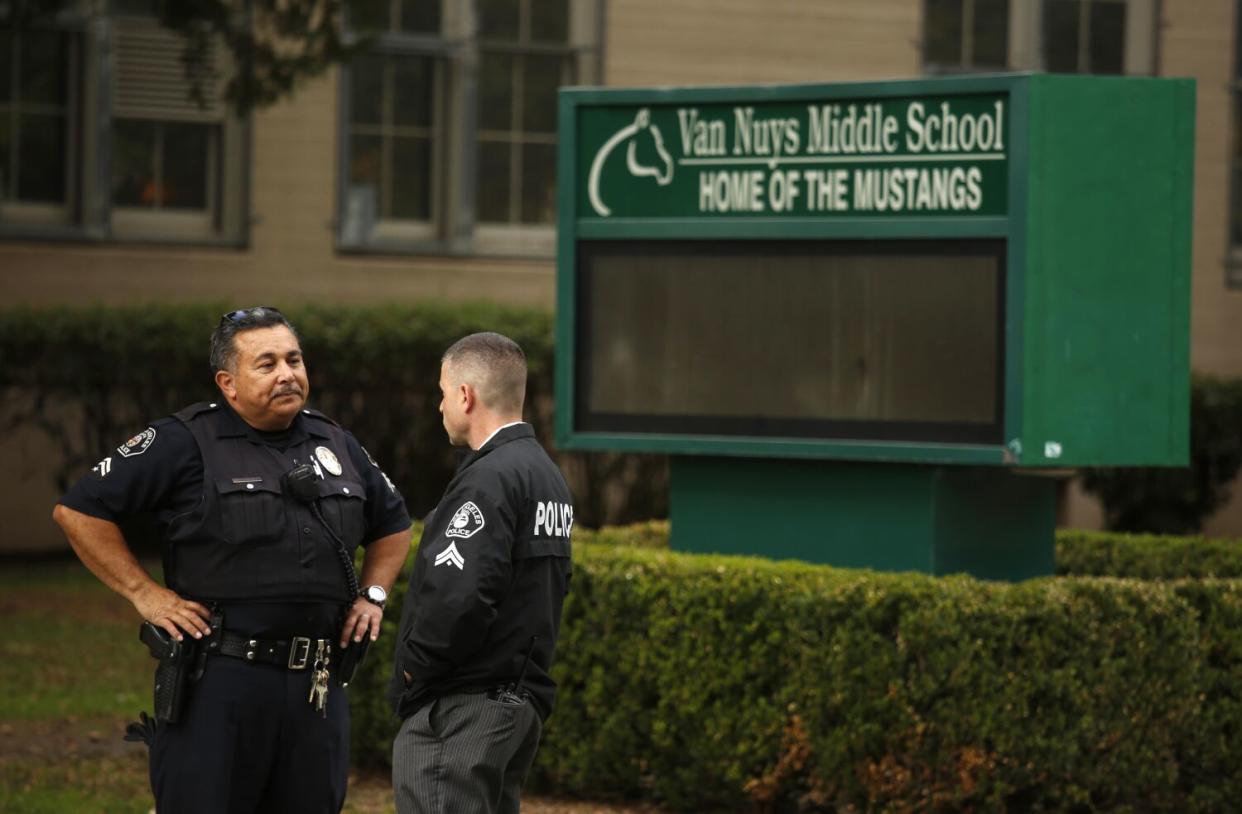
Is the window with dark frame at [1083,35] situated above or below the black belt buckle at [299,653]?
above

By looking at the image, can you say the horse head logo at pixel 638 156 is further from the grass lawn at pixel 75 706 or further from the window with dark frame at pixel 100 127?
the window with dark frame at pixel 100 127

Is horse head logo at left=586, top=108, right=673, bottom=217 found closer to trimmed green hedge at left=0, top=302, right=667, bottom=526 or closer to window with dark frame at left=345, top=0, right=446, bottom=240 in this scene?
trimmed green hedge at left=0, top=302, right=667, bottom=526

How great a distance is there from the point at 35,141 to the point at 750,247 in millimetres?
9164

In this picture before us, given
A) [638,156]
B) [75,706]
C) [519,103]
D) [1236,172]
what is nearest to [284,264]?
[519,103]

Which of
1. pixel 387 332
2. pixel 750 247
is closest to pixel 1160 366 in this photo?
pixel 750 247

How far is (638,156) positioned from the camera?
870cm

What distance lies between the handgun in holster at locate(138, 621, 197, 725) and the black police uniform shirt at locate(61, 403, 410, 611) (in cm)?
13

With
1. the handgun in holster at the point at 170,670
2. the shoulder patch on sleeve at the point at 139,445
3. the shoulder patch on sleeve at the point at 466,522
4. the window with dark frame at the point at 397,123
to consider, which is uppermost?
the window with dark frame at the point at 397,123

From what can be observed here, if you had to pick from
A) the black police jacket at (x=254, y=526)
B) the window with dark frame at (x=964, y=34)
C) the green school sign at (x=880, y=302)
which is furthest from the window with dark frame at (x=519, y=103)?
the black police jacket at (x=254, y=526)

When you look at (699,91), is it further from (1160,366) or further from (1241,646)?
(1241,646)

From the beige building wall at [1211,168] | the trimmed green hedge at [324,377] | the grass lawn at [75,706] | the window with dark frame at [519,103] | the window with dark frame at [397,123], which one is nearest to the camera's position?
the grass lawn at [75,706]

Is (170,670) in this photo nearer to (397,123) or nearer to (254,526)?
(254,526)

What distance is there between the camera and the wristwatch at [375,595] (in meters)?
5.30

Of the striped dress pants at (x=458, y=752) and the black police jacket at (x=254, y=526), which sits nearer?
the striped dress pants at (x=458, y=752)
